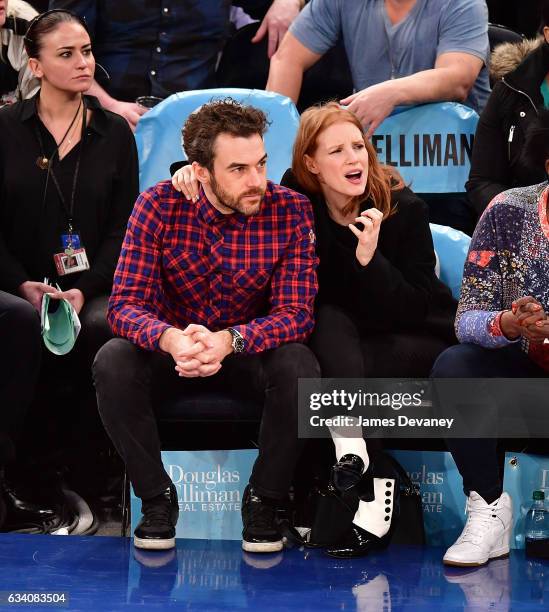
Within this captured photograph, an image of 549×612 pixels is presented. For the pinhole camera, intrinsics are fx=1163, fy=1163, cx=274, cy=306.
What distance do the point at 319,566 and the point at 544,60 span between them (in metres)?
1.96

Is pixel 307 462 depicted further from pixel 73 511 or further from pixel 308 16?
pixel 308 16

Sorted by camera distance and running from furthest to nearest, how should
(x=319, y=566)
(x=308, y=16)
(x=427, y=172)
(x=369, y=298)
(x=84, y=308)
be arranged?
(x=308, y=16)
(x=427, y=172)
(x=84, y=308)
(x=369, y=298)
(x=319, y=566)

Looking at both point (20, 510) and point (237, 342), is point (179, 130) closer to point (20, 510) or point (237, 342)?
point (237, 342)

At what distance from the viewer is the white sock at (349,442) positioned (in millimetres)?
3080

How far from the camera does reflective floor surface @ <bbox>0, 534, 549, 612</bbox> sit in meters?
2.74

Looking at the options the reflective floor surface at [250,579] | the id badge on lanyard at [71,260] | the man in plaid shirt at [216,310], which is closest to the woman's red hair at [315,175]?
the man in plaid shirt at [216,310]

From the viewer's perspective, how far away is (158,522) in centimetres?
310

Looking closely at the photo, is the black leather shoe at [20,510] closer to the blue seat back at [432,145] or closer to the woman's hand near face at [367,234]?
the woman's hand near face at [367,234]

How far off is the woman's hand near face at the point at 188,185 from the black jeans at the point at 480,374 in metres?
0.84

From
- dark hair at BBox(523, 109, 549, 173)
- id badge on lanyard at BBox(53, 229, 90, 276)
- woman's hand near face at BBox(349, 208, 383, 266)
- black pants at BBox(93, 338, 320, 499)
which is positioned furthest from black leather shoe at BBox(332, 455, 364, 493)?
id badge on lanyard at BBox(53, 229, 90, 276)

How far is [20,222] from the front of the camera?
383cm

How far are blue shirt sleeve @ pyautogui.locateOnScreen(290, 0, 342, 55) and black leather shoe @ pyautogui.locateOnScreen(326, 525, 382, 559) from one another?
2125 millimetres

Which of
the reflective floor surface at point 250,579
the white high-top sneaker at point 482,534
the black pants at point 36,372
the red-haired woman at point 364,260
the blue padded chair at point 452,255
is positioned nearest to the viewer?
the reflective floor surface at point 250,579

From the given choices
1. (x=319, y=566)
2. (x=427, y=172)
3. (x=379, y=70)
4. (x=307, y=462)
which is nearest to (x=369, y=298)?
(x=307, y=462)
